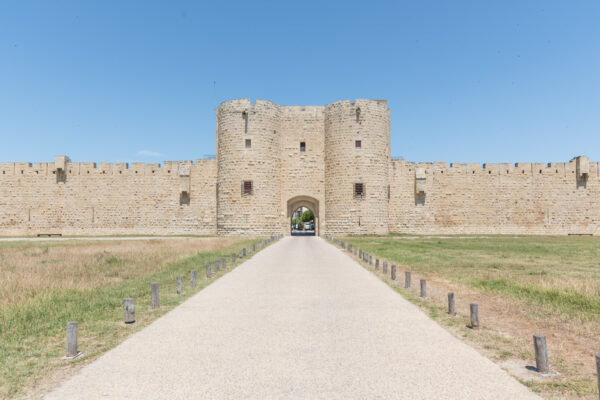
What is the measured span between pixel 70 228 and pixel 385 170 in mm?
28801

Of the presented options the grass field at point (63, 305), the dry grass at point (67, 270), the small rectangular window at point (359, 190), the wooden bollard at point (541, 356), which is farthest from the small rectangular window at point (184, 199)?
the wooden bollard at point (541, 356)

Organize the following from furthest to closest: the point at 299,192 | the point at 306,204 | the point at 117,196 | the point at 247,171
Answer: the point at 306,204
the point at 117,196
the point at 299,192
the point at 247,171

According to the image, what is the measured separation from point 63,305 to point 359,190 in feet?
88.0

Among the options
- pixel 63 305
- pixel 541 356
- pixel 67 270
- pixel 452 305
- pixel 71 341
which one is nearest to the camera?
pixel 541 356

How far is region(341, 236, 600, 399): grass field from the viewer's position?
4.27 metres

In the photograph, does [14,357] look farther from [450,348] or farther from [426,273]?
[426,273]

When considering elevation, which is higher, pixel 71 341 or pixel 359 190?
pixel 359 190

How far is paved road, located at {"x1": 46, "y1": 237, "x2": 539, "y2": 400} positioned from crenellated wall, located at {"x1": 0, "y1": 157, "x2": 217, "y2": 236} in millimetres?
27751

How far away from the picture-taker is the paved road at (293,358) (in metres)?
3.58

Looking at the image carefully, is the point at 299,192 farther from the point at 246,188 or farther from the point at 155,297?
the point at 155,297

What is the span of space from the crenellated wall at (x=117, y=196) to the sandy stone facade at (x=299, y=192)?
3.6 inches

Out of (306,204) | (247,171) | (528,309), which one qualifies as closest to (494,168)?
(306,204)

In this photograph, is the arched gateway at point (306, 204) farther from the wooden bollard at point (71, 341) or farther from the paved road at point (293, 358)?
the wooden bollard at point (71, 341)

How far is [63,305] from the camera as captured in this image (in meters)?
7.33
